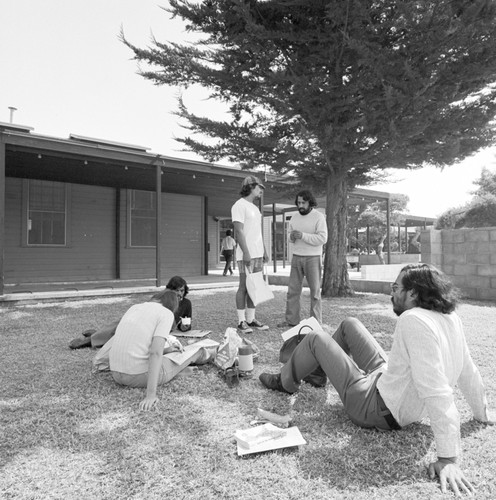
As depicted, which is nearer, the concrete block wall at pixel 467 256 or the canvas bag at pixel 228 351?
the canvas bag at pixel 228 351

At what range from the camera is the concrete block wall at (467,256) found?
7379 millimetres

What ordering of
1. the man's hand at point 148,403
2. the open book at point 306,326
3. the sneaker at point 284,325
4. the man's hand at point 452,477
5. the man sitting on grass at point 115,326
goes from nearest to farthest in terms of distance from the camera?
the man's hand at point 452,477
the man's hand at point 148,403
the open book at point 306,326
the man sitting on grass at point 115,326
the sneaker at point 284,325

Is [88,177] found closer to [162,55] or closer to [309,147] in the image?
[162,55]

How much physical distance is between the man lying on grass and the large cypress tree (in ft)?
14.9

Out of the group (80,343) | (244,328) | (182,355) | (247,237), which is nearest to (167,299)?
(182,355)

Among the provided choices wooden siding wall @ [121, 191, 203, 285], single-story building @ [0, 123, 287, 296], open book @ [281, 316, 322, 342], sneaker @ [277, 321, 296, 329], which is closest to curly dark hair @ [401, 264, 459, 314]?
open book @ [281, 316, 322, 342]

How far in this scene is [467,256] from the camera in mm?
7703

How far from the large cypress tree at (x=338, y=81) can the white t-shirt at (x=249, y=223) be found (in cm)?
235

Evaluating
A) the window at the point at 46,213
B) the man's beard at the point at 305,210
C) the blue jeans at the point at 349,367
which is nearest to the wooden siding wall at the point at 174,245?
the window at the point at 46,213

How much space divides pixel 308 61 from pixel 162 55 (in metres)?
2.66

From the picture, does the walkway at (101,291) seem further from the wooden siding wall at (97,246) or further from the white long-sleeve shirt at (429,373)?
the white long-sleeve shirt at (429,373)

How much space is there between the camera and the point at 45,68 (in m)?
9.40

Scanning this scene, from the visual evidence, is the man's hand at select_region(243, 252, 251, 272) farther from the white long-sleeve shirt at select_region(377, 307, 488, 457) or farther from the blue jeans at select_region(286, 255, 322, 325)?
the white long-sleeve shirt at select_region(377, 307, 488, 457)

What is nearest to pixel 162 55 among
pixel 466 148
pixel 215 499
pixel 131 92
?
pixel 131 92
